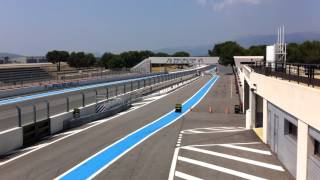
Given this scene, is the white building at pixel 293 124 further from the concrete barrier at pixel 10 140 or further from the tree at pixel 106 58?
the tree at pixel 106 58

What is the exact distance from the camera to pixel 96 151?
21.3m

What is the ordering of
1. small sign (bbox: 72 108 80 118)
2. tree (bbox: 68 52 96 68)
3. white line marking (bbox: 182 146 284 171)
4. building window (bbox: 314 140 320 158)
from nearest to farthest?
building window (bbox: 314 140 320 158)
white line marking (bbox: 182 146 284 171)
small sign (bbox: 72 108 80 118)
tree (bbox: 68 52 96 68)

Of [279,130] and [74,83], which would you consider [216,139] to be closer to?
[279,130]

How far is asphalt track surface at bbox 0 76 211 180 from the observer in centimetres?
1673

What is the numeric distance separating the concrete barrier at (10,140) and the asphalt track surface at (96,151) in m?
1.39

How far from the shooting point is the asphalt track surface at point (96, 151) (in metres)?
16.7

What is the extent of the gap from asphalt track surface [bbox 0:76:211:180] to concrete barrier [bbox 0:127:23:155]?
1.39 meters

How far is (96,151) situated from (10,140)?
4.42 m

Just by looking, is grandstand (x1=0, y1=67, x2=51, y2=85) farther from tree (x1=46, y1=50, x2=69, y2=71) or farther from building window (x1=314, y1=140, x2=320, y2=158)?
tree (x1=46, y1=50, x2=69, y2=71)

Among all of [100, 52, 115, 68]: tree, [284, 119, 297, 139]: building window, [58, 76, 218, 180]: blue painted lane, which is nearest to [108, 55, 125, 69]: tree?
[100, 52, 115, 68]: tree

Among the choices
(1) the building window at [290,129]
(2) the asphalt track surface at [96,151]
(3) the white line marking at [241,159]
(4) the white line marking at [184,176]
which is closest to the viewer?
(4) the white line marking at [184,176]

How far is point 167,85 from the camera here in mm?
73062

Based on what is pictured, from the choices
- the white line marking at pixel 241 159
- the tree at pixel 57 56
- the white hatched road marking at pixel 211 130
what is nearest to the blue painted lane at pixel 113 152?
the white hatched road marking at pixel 211 130

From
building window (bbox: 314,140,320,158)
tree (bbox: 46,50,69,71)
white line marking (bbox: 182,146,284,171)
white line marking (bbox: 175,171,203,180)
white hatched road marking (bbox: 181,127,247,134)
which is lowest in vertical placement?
white hatched road marking (bbox: 181,127,247,134)
